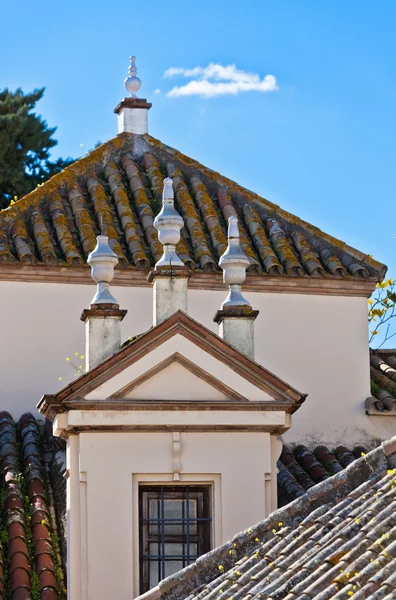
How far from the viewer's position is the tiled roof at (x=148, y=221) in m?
20.1

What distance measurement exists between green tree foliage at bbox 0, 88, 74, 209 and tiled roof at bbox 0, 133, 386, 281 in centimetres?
1676

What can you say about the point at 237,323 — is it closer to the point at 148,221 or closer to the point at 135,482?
the point at 135,482

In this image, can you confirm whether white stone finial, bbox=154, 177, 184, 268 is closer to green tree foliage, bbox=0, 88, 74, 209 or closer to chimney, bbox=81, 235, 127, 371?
chimney, bbox=81, 235, 127, 371

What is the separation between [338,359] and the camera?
21000mm

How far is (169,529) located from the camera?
16.7m

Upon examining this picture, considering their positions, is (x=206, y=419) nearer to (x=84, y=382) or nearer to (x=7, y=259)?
(x=84, y=382)

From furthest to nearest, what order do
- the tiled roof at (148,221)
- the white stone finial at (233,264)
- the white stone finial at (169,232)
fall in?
the tiled roof at (148,221)
the white stone finial at (233,264)
the white stone finial at (169,232)

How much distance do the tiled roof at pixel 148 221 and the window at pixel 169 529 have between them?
13.1 feet

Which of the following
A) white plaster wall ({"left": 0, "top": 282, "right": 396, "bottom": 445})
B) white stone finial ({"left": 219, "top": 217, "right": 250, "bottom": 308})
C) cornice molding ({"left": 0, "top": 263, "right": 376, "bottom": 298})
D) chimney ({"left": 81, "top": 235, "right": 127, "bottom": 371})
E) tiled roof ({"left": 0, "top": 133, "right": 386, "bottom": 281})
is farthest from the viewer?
tiled roof ({"left": 0, "top": 133, "right": 386, "bottom": 281})

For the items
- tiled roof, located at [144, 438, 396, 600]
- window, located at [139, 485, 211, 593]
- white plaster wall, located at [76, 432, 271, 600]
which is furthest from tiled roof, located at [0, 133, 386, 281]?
tiled roof, located at [144, 438, 396, 600]

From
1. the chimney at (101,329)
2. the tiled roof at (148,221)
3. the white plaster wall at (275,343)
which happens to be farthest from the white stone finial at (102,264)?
the white plaster wall at (275,343)

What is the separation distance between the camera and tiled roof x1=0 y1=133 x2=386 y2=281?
20.1m

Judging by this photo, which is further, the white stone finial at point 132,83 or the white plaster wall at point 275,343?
the white stone finial at point 132,83

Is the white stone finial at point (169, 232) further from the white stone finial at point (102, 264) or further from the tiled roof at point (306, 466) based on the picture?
the tiled roof at point (306, 466)
